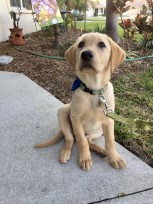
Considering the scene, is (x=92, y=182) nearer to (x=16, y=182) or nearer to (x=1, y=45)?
(x=16, y=182)

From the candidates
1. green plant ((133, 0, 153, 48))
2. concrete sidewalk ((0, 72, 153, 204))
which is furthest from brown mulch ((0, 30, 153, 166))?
concrete sidewalk ((0, 72, 153, 204))

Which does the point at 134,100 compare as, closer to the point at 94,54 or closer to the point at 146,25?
the point at 94,54

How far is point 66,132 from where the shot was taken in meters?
2.62

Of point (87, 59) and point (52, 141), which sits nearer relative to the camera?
point (87, 59)

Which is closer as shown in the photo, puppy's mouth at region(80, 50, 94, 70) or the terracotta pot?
puppy's mouth at region(80, 50, 94, 70)

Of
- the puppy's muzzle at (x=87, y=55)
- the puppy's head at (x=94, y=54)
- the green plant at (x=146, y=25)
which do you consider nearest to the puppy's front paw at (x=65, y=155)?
the puppy's head at (x=94, y=54)

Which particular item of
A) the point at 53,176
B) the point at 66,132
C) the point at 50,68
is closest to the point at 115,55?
the point at 66,132

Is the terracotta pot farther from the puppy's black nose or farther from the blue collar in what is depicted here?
the puppy's black nose

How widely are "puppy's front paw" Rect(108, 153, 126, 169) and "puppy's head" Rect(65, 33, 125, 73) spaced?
82 cm

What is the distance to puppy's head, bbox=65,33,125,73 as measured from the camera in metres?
2.27

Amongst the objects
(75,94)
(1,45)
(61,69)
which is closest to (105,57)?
(75,94)

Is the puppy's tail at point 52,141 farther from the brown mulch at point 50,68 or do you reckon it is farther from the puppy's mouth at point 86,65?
the brown mulch at point 50,68

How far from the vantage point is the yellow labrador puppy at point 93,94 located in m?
2.36

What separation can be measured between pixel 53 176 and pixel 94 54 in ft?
3.76
